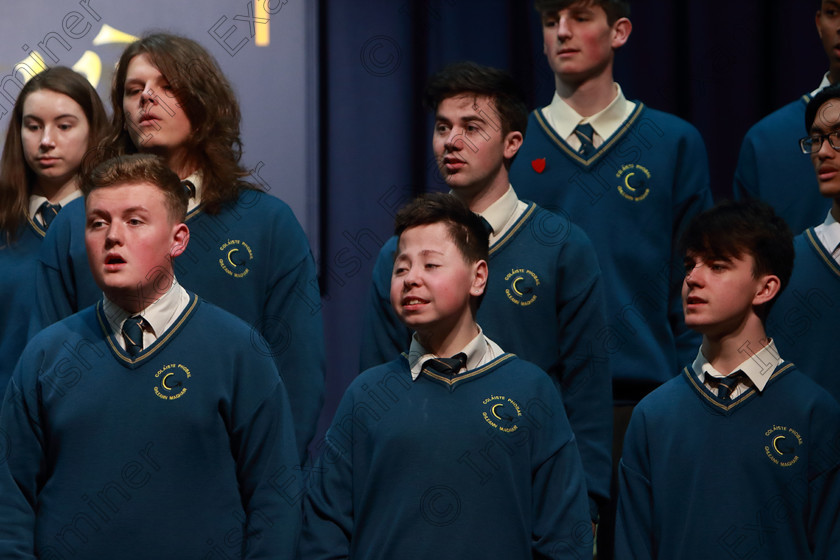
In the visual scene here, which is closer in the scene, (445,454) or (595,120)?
(445,454)

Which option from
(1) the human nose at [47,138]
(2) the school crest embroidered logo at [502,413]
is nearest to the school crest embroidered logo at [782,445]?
(2) the school crest embroidered logo at [502,413]

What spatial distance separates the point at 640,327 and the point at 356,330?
1348 millimetres

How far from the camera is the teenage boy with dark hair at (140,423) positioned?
2217 mm

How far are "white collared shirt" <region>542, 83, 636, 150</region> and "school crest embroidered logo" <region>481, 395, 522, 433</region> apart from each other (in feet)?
3.07

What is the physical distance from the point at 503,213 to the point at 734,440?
723 mm

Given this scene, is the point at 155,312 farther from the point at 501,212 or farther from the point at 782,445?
the point at 782,445

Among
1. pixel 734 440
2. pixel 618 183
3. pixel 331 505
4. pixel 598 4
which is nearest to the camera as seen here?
pixel 331 505

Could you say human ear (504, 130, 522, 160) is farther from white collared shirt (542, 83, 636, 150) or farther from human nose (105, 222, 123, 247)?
human nose (105, 222, 123, 247)

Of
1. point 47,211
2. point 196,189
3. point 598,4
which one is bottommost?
point 47,211

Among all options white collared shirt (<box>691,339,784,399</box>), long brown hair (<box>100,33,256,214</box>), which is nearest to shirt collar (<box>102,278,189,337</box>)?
long brown hair (<box>100,33,256,214</box>)

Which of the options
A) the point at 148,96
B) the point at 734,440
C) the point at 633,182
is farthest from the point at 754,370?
the point at 148,96

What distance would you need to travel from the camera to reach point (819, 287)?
2812 mm

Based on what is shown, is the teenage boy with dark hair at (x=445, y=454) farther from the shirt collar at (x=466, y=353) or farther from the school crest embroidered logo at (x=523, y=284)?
the school crest embroidered logo at (x=523, y=284)

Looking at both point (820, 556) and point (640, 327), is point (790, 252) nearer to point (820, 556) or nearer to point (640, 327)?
point (640, 327)
